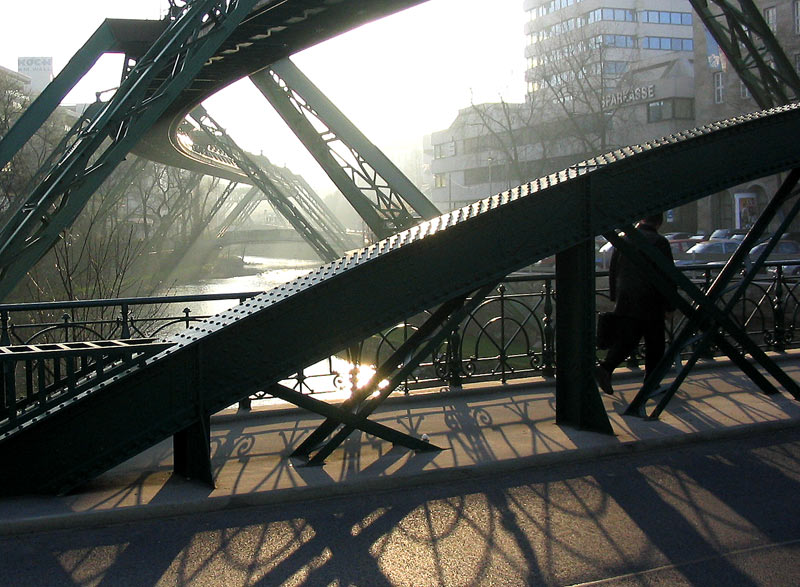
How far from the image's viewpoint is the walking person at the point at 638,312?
768 cm

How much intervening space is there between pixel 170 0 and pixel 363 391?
685 centimetres

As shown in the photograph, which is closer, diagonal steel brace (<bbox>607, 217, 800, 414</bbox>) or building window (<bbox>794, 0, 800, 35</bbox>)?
diagonal steel brace (<bbox>607, 217, 800, 414</bbox>)

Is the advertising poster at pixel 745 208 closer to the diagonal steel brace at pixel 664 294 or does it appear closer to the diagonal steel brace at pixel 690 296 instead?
the diagonal steel brace at pixel 690 296

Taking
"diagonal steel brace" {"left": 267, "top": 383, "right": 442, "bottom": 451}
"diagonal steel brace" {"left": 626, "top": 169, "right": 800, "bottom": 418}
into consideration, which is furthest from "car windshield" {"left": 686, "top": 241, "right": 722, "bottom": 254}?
"diagonal steel brace" {"left": 267, "top": 383, "right": 442, "bottom": 451}

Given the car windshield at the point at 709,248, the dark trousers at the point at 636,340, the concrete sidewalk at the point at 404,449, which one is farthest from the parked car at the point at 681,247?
the dark trousers at the point at 636,340

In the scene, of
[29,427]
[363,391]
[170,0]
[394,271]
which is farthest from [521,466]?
[170,0]

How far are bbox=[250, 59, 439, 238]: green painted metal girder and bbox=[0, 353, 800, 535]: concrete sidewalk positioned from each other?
13.4 ft

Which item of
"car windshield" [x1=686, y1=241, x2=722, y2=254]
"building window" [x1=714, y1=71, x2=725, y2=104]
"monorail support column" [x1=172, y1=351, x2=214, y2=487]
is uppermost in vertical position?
"building window" [x1=714, y1=71, x2=725, y2=104]

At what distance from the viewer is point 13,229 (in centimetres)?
1102

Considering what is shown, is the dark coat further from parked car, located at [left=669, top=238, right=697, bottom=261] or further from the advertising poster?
the advertising poster

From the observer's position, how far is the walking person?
7680mm

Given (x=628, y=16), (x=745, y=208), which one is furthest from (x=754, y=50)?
(x=628, y=16)

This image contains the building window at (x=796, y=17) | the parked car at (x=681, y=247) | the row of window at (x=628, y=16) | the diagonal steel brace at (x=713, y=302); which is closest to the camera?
the diagonal steel brace at (x=713, y=302)

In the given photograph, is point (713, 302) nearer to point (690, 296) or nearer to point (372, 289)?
point (690, 296)
